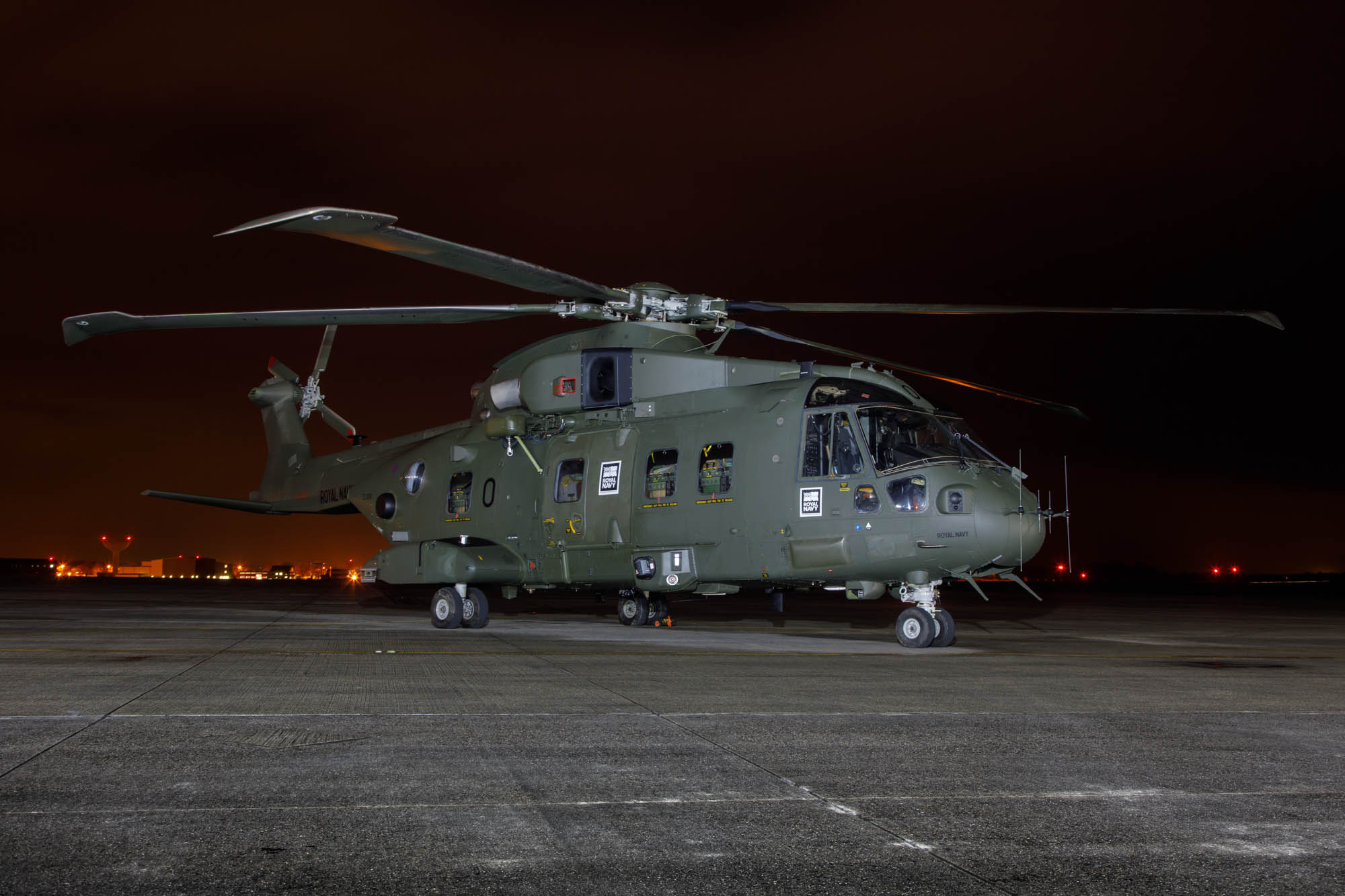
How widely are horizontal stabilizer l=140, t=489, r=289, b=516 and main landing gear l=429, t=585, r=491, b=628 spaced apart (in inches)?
334

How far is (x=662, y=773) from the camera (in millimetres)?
5777

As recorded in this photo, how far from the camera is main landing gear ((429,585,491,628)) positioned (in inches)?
712

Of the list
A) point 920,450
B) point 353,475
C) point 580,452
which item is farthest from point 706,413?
point 353,475

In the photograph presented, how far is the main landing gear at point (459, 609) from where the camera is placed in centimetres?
1809

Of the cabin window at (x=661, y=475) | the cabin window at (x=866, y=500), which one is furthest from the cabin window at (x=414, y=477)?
the cabin window at (x=866, y=500)

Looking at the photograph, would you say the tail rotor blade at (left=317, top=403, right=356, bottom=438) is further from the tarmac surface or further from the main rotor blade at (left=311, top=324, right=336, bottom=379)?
the tarmac surface

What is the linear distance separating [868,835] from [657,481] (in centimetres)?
1205

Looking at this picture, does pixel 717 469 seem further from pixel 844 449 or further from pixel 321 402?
pixel 321 402

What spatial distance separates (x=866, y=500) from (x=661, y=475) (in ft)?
11.7

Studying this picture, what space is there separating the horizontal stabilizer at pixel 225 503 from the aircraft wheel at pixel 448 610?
845 centimetres

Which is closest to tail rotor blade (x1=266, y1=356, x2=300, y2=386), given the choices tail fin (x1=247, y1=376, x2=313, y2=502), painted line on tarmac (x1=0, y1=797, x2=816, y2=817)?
tail fin (x1=247, y1=376, x2=313, y2=502)

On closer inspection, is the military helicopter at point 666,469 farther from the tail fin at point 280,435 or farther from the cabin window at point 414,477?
the tail fin at point 280,435

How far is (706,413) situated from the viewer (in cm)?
1631

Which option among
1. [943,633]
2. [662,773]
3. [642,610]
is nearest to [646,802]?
[662,773]
